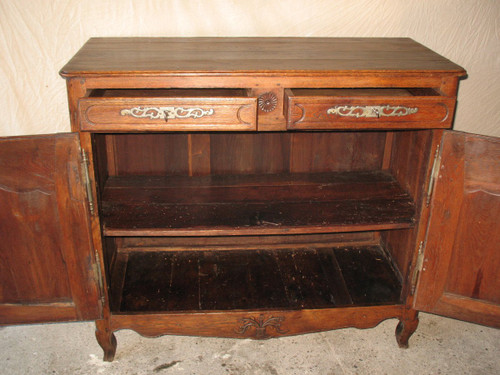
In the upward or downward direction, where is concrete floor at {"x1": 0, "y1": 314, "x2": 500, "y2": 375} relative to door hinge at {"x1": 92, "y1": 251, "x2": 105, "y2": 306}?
downward

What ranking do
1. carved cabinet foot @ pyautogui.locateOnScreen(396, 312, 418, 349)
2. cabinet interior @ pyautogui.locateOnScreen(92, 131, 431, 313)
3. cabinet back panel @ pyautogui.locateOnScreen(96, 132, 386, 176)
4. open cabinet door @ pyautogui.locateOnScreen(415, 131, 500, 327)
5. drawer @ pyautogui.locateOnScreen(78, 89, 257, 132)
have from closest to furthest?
1. drawer @ pyautogui.locateOnScreen(78, 89, 257, 132)
2. open cabinet door @ pyautogui.locateOnScreen(415, 131, 500, 327)
3. cabinet interior @ pyautogui.locateOnScreen(92, 131, 431, 313)
4. carved cabinet foot @ pyautogui.locateOnScreen(396, 312, 418, 349)
5. cabinet back panel @ pyautogui.locateOnScreen(96, 132, 386, 176)

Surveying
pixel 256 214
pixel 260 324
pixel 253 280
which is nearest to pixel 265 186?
pixel 256 214

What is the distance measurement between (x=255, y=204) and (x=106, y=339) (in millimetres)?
716

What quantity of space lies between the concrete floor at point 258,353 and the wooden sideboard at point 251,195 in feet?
0.34

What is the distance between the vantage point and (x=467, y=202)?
159 cm

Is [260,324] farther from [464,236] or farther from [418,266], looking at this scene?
[464,236]

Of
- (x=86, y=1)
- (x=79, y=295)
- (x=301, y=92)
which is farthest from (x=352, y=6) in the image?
(x=79, y=295)

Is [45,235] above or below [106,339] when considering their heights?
above

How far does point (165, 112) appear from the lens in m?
1.42

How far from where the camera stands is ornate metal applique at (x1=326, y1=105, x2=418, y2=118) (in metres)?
1.46

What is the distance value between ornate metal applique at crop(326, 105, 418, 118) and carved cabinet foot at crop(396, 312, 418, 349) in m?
0.80

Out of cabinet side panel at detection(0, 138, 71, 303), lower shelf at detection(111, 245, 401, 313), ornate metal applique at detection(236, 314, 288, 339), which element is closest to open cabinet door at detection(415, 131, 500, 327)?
lower shelf at detection(111, 245, 401, 313)

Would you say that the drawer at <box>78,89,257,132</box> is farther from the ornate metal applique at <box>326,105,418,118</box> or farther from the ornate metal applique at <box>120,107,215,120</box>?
the ornate metal applique at <box>326,105,418,118</box>

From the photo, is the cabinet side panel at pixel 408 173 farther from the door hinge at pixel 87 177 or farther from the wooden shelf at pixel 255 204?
the door hinge at pixel 87 177
